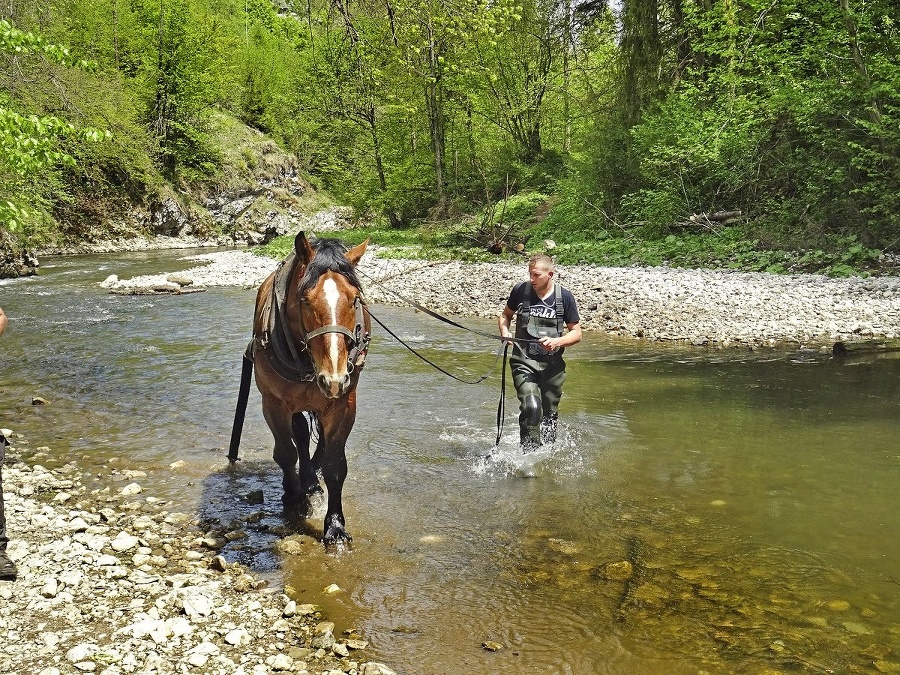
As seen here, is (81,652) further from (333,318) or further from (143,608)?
(333,318)

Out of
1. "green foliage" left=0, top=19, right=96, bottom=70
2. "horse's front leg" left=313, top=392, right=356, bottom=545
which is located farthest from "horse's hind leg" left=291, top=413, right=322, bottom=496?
"green foliage" left=0, top=19, right=96, bottom=70

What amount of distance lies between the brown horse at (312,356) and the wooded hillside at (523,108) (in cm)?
135

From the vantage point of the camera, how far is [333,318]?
419cm

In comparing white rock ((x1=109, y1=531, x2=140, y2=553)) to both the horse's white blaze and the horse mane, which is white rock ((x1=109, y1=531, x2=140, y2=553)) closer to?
the horse's white blaze

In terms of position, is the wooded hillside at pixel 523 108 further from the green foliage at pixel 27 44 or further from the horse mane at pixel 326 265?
the horse mane at pixel 326 265

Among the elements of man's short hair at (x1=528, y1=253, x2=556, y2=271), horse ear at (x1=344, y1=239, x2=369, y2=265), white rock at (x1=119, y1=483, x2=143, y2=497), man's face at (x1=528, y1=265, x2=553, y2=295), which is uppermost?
horse ear at (x1=344, y1=239, x2=369, y2=265)

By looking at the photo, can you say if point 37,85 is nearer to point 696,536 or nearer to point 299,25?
point 299,25

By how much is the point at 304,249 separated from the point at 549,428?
11.8ft

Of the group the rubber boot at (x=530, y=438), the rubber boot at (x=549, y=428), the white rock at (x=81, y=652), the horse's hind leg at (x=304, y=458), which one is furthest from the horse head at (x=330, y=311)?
the rubber boot at (x=549, y=428)

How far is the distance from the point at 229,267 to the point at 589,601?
24.0 meters

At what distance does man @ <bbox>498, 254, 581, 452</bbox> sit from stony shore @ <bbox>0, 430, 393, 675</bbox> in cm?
268

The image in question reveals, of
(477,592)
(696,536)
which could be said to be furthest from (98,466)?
(696,536)

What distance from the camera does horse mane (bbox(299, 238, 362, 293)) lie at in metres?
4.39

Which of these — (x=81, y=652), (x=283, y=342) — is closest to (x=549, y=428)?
(x=283, y=342)
